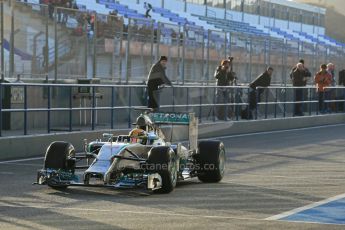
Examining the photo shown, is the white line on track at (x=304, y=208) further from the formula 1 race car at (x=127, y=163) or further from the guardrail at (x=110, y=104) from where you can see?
the guardrail at (x=110, y=104)

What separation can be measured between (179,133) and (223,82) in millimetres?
9628

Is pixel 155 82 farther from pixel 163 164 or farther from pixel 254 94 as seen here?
pixel 163 164

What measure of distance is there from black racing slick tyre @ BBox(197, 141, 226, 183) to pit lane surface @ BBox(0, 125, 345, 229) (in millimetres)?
162

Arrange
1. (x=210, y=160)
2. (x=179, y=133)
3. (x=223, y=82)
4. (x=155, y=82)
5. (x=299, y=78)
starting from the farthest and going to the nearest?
(x=299, y=78), (x=223, y=82), (x=155, y=82), (x=179, y=133), (x=210, y=160)

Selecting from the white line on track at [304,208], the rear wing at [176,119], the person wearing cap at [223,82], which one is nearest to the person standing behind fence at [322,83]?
the person wearing cap at [223,82]

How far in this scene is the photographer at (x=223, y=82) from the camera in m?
24.2

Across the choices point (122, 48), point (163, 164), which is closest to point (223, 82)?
point (122, 48)

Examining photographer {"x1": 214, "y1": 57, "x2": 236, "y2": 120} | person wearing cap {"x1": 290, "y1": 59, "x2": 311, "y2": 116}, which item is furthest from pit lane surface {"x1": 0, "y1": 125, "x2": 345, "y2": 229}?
person wearing cap {"x1": 290, "y1": 59, "x2": 311, "y2": 116}

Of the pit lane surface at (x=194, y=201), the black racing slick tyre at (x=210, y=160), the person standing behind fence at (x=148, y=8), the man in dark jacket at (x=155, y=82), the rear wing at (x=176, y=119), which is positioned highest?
the person standing behind fence at (x=148, y=8)

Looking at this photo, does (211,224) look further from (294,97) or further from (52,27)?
(294,97)

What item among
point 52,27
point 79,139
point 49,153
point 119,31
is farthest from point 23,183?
point 119,31

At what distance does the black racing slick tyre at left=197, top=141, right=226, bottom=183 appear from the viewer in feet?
39.1

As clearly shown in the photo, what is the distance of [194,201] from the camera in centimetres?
1008

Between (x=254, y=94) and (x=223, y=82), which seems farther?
(x=254, y=94)
